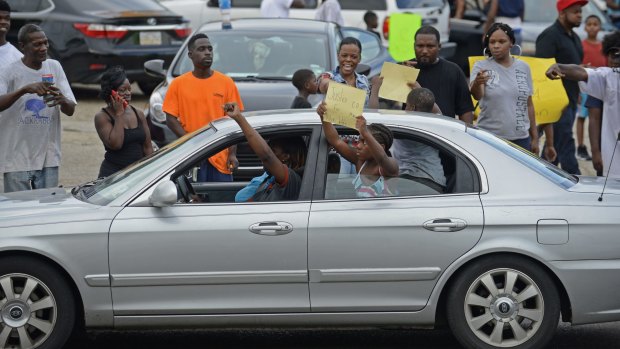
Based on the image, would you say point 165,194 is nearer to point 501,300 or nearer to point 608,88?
point 501,300

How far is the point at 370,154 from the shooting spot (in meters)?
6.82

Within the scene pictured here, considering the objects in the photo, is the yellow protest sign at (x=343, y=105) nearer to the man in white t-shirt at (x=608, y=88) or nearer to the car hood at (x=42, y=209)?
the car hood at (x=42, y=209)

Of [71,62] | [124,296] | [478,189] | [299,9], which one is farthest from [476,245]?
[299,9]

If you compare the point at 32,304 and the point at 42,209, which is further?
the point at 42,209

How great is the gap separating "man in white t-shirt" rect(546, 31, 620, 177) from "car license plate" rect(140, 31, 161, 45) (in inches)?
341

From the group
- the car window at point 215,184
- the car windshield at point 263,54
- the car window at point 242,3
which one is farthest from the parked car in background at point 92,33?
the car window at point 215,184

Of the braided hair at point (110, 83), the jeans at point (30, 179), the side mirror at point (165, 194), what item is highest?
the braided hair at point (110, 83)

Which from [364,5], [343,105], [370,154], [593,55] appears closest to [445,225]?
[370,154]

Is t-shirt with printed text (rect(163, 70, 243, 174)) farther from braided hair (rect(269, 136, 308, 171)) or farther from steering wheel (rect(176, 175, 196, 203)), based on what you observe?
braided hair (rect(269, 136, 308, 171))

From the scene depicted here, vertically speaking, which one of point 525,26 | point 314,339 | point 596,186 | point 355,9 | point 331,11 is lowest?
point 525,26

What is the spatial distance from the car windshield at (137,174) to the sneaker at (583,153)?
762 cm

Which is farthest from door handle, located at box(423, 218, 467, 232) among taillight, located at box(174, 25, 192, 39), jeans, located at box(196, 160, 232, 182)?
taillight, located at box(174, 25, 192, 39)

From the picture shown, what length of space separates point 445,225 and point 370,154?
1.97 ft

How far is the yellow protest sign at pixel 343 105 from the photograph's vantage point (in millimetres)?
6727
